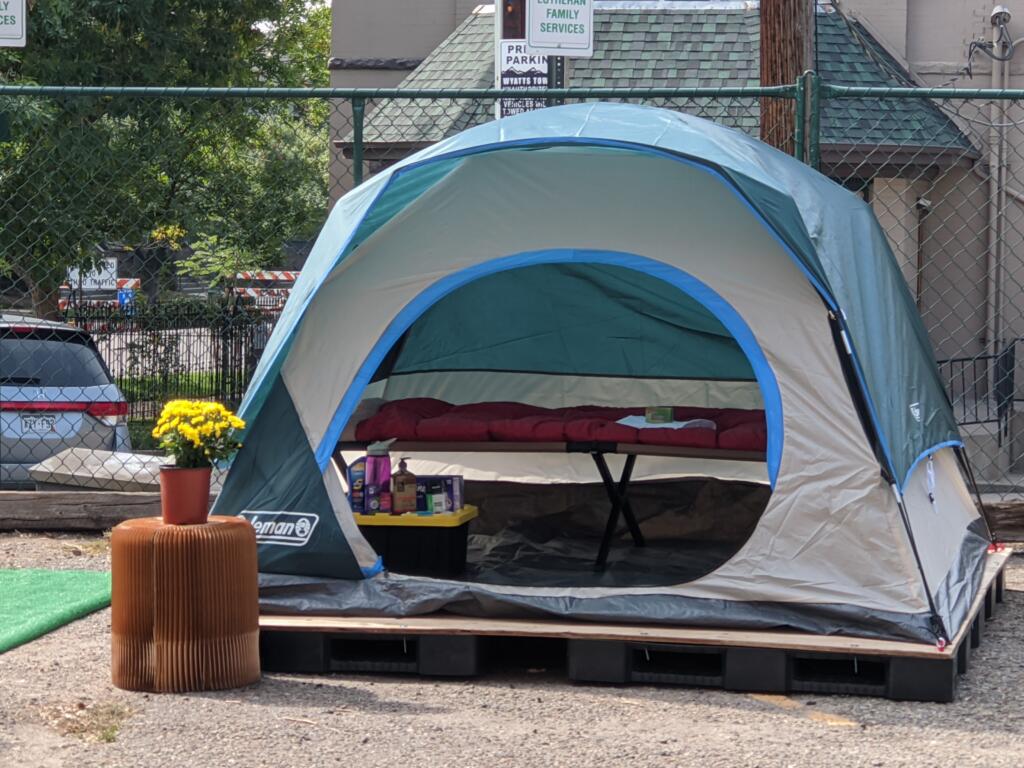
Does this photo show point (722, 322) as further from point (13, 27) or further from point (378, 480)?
point (13, 27)

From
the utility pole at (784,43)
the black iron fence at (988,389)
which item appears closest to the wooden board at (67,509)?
the utility pole at (784,43)

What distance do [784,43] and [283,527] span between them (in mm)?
4259

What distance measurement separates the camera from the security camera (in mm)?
13250

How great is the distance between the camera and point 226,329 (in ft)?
39.9

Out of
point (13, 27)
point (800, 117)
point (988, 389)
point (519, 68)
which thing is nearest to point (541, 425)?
point (800, 117)

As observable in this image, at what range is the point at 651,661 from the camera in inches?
200

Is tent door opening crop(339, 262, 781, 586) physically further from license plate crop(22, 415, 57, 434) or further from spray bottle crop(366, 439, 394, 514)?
license plate crop(22, 415, 57, 434)

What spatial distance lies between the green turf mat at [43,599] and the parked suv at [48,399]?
7.06 feet

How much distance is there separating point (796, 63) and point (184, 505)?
15.3 ft

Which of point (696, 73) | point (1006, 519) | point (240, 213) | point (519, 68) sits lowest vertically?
point (1006, 519)

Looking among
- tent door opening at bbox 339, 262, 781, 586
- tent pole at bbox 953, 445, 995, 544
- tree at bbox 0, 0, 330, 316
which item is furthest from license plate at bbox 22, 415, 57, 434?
tent pole at bbox 953, 445, 995, 544

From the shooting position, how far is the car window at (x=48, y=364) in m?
9.09

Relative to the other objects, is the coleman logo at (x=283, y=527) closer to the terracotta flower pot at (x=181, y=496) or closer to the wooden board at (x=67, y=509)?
the terracotta flower pot at (x=181, y=496)

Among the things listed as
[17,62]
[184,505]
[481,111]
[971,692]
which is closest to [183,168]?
[17,62]
